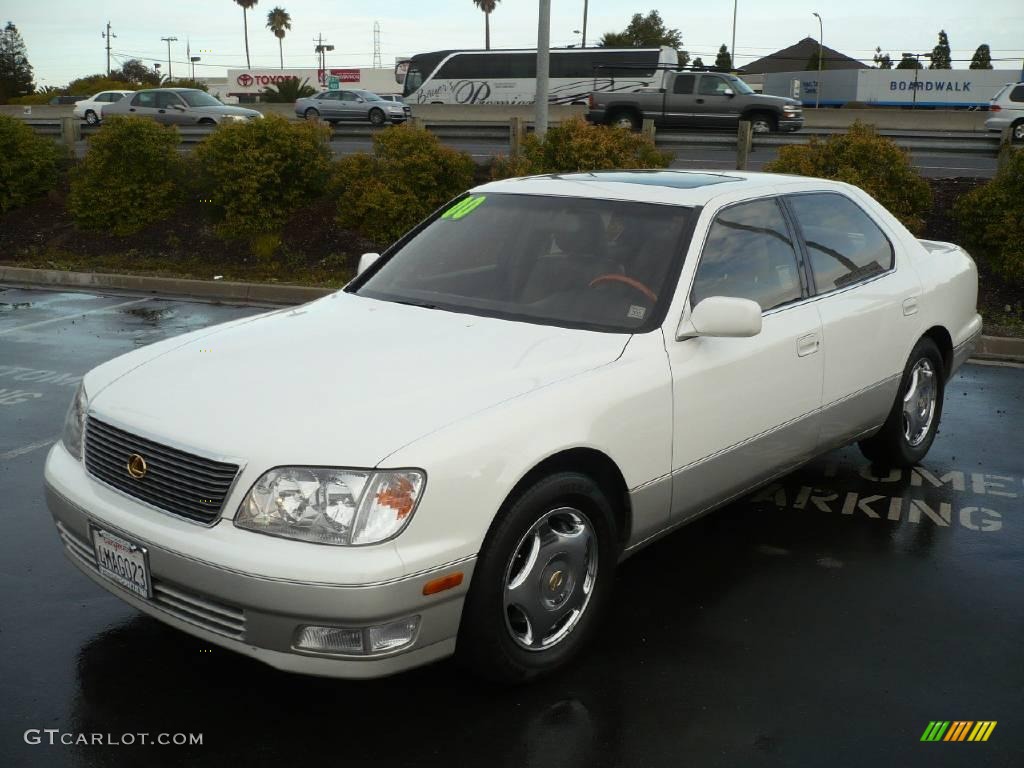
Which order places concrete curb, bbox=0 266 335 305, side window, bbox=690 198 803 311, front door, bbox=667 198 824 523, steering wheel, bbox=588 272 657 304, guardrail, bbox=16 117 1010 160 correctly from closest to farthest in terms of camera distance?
front door, bbox=667 198 824 523
steering wheel, bbox=588 272 657 304
side window, bbox=690 198 803 311
concrete curb, bbox=0 266 335 305
guardrail, bbox=16 117 1010 160

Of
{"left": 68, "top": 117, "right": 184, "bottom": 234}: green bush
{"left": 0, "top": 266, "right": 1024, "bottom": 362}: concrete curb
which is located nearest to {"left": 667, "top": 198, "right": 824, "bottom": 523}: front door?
{"left": 0, "top": 266, "right": 1024, "bottom": 362}: concrete curb

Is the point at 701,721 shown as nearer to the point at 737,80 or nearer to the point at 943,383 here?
the point at 943,383

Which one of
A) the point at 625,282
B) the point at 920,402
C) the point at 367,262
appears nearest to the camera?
the point at 625,282

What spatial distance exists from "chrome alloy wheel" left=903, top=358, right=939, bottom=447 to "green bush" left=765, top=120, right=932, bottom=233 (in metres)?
6.86

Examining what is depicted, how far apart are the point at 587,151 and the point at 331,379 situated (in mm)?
10460

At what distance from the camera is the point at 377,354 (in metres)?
3.90

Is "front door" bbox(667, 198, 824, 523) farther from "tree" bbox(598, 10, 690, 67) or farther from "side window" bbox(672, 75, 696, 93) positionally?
"tree" bbox(598, 10, 690, 67)

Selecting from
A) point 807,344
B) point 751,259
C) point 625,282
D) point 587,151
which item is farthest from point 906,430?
point 587,151

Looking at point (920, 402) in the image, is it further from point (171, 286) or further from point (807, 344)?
point (171, 286)

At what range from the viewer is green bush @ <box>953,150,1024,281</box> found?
11305 millimetres

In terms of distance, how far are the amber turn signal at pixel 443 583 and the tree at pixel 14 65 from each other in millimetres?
94205

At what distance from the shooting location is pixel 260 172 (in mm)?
15031

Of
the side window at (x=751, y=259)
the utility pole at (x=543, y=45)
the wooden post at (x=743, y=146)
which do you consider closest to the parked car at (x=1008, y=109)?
the wooden post at (x=743, y=146)

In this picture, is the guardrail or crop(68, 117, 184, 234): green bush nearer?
the guardrail
